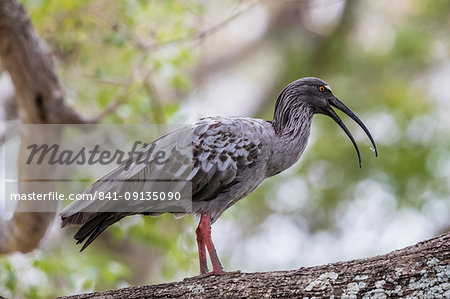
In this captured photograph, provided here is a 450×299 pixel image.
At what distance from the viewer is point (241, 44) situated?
15.5m

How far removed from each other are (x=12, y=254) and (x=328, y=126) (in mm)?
7532

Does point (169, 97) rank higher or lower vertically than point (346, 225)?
higher

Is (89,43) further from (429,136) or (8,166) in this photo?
(429,136)

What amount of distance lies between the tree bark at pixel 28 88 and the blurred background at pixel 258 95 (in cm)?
41

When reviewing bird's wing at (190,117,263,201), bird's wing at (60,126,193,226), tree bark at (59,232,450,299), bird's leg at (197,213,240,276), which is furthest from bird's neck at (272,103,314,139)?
tree bark at (59,232,450,299)

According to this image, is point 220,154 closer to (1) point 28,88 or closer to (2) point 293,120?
(2) point 293,120

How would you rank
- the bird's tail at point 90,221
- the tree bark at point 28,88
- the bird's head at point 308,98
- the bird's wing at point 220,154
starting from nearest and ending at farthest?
the bird's tail at point 90,221
the bird's wing at point 220,154
the bird's head at point 308,98
the tree bark at point 28,88

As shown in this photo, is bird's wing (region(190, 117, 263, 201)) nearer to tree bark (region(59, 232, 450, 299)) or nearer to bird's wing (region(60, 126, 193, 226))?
bird's wing (region(60, 126, 193, 226))

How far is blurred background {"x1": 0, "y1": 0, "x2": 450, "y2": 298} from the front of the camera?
897 centimetres

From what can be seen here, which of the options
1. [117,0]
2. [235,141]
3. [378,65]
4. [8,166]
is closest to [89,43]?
[117,0]

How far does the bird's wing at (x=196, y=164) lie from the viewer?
5578mm

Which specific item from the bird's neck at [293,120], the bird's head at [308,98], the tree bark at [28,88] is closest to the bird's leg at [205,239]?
the bird's neck at [293,120]
